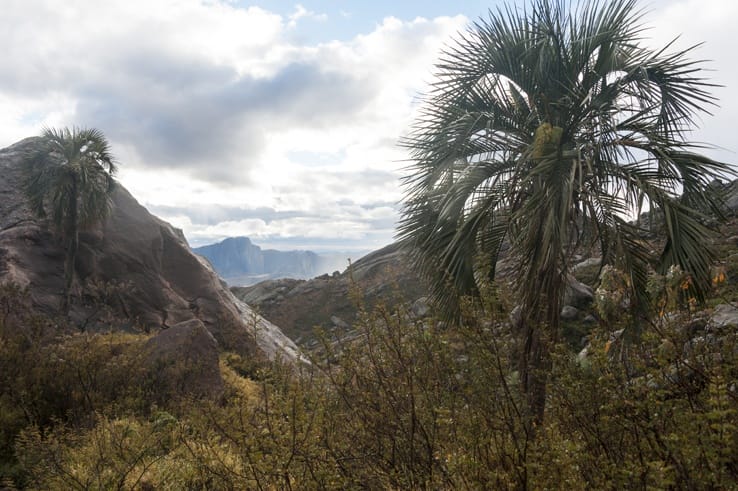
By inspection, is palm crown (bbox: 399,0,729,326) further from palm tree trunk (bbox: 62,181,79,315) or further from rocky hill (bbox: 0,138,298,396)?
palm tree trunk (bbox: 62,181,79,315)

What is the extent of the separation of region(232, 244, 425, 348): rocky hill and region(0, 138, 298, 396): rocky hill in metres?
4.67

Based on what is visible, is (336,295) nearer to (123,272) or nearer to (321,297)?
(321,297)

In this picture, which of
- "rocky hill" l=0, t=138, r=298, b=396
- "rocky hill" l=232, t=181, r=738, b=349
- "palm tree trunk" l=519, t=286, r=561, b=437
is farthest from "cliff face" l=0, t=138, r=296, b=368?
"palm tree trunk" l=519, t=286, r=561, b=437

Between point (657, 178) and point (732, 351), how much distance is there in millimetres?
2538

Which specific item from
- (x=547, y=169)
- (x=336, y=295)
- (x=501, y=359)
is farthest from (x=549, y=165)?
(x=336, y=295)

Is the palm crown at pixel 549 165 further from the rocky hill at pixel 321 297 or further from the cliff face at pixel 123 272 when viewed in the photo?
the rocky hill at pixel 321 297

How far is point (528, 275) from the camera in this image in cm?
498

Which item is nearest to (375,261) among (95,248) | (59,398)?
(95,248)

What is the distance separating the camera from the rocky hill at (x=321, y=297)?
20.7m

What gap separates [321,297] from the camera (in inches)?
969

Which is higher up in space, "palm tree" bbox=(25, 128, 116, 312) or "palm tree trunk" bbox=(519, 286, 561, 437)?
"palm tree" bbox=(25, 128, 116, 312)

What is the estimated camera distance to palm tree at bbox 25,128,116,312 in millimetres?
11602

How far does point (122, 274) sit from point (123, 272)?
7 cm

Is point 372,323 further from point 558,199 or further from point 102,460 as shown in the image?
point 102,460
